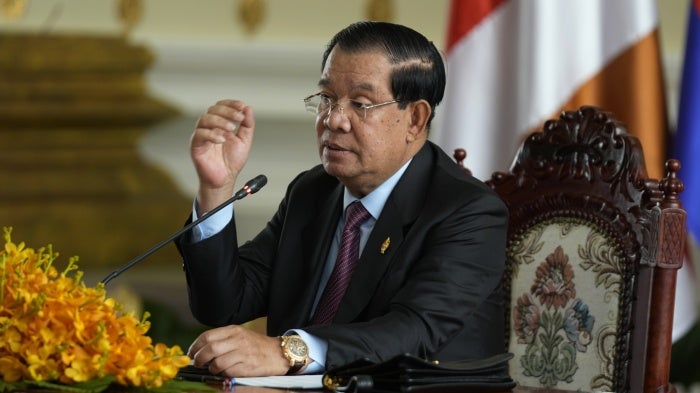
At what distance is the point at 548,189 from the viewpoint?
9.23 ft

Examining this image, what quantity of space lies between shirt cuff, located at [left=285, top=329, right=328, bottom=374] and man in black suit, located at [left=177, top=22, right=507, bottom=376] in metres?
0.16

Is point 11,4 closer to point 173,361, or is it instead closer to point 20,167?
point 20,167

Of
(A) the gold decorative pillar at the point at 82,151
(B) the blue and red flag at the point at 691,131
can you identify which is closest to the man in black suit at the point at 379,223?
(B) the blue and red flag at the point at 691,131

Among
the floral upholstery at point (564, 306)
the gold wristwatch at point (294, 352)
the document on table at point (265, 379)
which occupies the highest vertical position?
the floral upholstery at point (564, 306)

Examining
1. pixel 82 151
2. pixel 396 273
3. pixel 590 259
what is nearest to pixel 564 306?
pixel 590 259

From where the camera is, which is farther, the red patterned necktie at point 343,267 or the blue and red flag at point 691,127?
the blue and red flag at point 691,127

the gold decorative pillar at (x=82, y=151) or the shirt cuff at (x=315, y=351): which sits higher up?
the gold decorative pillar at (x=82, y=151)

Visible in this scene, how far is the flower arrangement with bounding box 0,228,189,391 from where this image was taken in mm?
1799

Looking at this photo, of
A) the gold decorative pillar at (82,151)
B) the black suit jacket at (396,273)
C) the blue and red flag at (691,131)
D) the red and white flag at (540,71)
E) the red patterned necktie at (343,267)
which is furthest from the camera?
the gold decorative pillar at (82,151)

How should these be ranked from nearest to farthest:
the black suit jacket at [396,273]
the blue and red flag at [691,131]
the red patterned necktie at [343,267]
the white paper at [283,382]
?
the white paper at [283,382], the black suit jacket at [396,273], the red patterned necktie at [343,267], the blue and red flag at [691,131]

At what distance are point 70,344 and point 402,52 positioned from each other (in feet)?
3.55

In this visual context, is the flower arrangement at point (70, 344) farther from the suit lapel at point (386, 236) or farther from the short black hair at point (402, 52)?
the short black hair at point (402, 52)

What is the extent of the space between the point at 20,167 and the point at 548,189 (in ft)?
9.16

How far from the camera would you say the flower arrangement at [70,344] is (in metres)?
1.80
